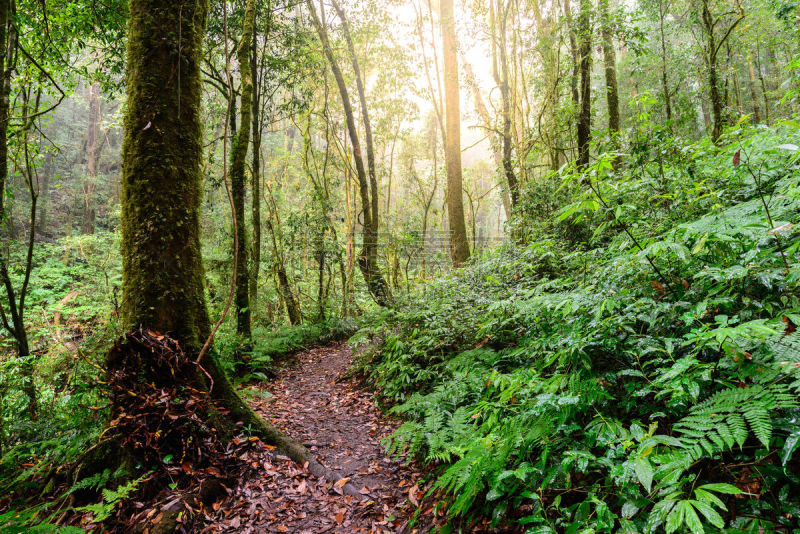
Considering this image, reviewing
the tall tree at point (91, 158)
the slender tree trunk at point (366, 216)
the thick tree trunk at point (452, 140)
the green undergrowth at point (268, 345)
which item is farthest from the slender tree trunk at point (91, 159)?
the thick tree trunk at point (452, 140)

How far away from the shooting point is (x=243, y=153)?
7023 millimetres

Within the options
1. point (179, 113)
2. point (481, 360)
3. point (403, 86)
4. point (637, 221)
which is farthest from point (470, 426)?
point (403, 86)

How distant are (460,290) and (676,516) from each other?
4.76 meters

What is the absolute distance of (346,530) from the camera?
2891 millimetres

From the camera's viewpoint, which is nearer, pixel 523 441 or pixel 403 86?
pixel 523 441

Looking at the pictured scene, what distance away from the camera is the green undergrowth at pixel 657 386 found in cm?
158

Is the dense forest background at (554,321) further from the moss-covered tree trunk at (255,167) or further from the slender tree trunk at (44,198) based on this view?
the slender tree trunk at (44,198)

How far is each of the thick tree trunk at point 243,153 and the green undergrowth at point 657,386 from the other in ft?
15.5

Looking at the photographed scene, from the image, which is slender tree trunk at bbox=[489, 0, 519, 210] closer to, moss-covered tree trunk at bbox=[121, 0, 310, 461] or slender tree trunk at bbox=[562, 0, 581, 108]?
slender tree trunk at bbox=[562, 0, 581, 108]

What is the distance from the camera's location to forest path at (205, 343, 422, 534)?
294cm

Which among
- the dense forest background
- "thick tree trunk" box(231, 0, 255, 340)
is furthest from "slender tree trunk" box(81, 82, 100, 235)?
"thick tree trunk" box(231, 0, 255, 340)

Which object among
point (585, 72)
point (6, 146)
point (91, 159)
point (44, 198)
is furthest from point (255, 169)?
point (91, 159)

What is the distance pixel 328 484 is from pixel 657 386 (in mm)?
2828

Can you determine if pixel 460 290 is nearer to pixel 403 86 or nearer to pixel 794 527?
pixel 794 527
